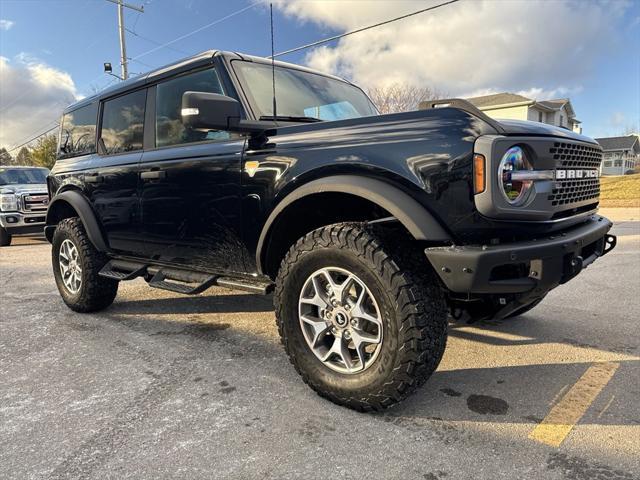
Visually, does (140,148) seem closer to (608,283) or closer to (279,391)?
(279,391)

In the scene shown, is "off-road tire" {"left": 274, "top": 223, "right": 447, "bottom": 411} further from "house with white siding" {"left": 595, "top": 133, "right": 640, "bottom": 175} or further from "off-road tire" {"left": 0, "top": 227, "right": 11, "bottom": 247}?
"house with white siding" {"left": 595, "top": 133, "right": 640, "bottom": 175}

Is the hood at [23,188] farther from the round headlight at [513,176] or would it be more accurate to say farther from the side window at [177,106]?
the round headlight at [513,176]

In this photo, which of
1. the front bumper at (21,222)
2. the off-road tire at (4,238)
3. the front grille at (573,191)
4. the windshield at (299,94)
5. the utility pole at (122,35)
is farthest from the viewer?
the utility pole at (122,35)

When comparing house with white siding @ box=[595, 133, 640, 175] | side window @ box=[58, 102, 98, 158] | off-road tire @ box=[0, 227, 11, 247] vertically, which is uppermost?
house with white siding @ box=[595, 133, 640, 175]

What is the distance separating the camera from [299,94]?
11.0ft

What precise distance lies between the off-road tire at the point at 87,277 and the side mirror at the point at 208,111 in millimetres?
2232

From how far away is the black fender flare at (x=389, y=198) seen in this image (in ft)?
7.09

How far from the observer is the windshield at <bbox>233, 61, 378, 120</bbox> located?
3.12m

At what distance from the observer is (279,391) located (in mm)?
2705

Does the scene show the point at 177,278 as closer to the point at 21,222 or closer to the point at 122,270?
the point at 122,270

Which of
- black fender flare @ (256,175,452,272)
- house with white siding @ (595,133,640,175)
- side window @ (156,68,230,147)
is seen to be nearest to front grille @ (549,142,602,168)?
black fender flare @ (256,175,452,272)

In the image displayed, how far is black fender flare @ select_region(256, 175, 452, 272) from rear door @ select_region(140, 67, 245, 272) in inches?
24.6

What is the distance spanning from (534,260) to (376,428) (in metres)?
1.09

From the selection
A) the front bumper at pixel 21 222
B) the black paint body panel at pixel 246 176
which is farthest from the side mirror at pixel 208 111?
the front bumper at pixel 21 222
